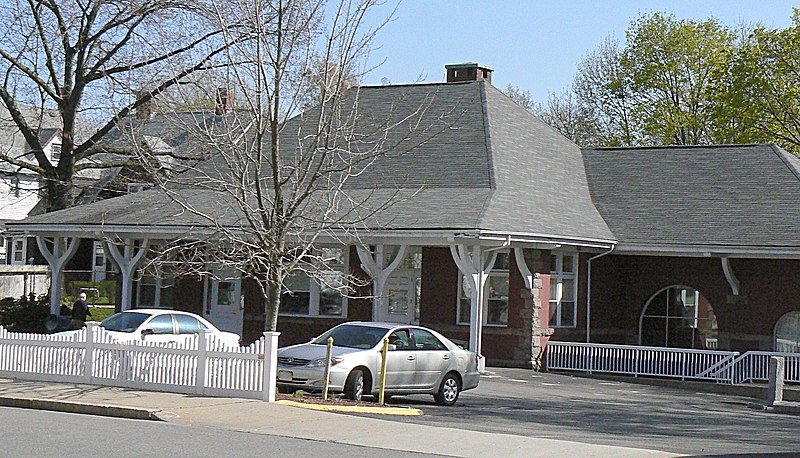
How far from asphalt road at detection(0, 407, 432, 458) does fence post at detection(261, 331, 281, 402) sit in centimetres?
235

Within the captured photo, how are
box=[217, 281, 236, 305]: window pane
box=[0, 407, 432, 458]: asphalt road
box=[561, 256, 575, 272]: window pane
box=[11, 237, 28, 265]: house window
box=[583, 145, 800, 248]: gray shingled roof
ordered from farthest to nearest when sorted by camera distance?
box=[11, 237, 28, 265]: house window → box=[217, 281, 236, 305]: window pane → box=[561, 256, 575, 272]: window pane → box=[583, 145, 800, 248]: gray shingled roof → box=[0, 407, 432, 458]: asphalt road

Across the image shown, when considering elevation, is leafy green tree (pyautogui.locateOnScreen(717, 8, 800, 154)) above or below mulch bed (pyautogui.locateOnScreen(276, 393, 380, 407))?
above

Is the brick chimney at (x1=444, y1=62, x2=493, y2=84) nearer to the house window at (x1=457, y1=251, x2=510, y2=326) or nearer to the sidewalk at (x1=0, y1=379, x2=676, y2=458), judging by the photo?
the house window at (x1=457, y1=251, x2=510, y2=326)

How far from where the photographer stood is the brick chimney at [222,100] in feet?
65.6

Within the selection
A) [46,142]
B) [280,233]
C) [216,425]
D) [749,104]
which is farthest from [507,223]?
[46,142]

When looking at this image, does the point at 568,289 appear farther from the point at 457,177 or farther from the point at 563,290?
the point at 457,177

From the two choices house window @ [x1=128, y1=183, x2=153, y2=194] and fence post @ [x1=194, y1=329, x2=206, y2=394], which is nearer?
fence post @ [x1=194, y1=329, x2=206, y2=394]

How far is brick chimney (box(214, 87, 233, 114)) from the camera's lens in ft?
65.6

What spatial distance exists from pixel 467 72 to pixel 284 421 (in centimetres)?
2156

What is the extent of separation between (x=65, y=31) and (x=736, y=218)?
2257cm

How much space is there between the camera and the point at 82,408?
1633 centimetres

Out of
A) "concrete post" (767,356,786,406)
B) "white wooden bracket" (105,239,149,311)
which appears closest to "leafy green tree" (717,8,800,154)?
"concrete post" (767,356,786,406)

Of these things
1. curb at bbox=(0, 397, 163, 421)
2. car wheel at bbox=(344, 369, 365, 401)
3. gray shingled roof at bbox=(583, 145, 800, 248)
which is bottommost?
curb at bbox=(0, 397, 163, 421)

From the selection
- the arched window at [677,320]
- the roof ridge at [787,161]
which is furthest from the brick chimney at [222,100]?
the roof ridge at [787,161]
